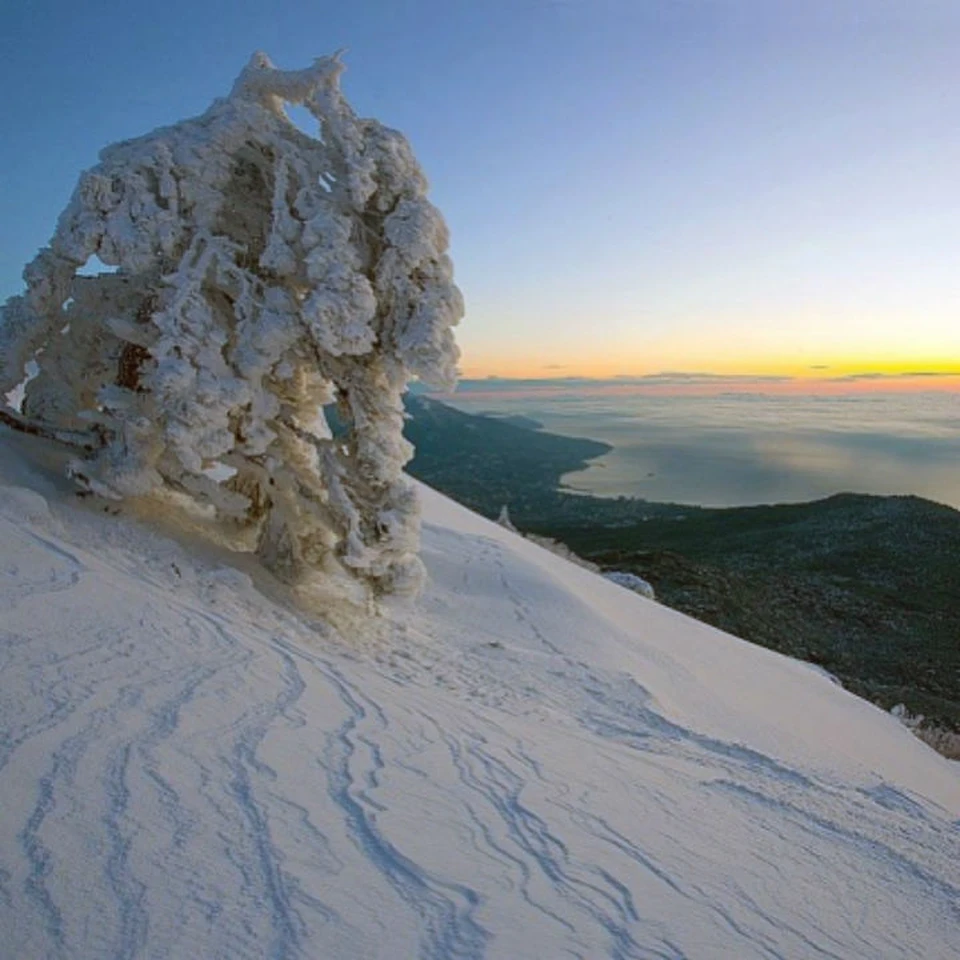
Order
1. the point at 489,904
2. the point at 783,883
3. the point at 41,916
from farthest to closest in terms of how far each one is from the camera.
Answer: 1. the point at 783,883
2. the point at 489,904
3. the point at 41,916

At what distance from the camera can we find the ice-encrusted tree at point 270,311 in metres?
7.95

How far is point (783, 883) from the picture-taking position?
392 centimetres

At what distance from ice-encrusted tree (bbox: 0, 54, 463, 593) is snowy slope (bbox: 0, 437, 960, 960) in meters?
0.97

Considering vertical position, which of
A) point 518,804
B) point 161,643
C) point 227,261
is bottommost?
point 518,804

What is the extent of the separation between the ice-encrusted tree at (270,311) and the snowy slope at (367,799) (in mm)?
968

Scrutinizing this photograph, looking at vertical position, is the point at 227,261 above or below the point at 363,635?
above

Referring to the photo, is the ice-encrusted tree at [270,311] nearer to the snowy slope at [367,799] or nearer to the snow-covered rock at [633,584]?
the snowy slope at [367,799]

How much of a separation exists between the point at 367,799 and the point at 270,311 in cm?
577

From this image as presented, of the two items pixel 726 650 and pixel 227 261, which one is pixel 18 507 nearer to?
pixel 227 261

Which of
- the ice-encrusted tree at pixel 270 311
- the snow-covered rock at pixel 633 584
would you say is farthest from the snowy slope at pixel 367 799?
the snow-covered rock at pixel 633 584

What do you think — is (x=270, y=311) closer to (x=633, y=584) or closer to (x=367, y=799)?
(x=367, y=799)

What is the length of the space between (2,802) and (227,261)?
6432 mm

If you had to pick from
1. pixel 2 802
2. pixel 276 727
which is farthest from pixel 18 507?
pixel 2 802

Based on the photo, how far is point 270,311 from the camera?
26.8 feet
